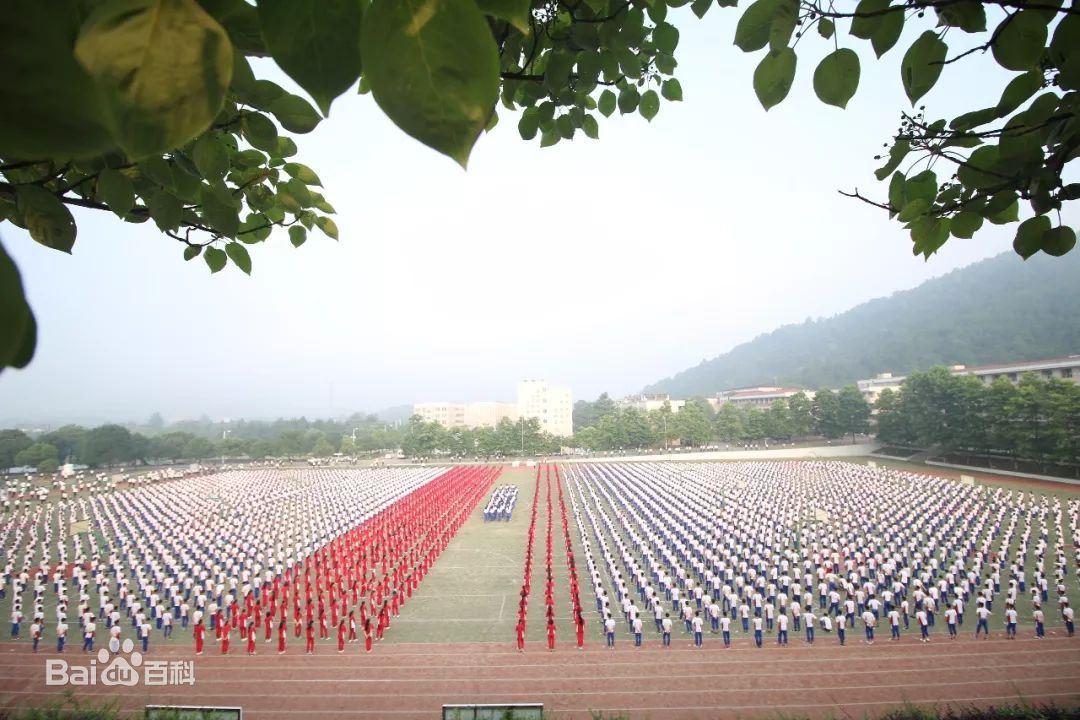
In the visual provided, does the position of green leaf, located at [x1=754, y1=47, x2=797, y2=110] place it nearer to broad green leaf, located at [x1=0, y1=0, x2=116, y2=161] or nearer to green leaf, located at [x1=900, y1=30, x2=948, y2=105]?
green leaf, located at [x1=900, y1=30, x2=948, y2=105]

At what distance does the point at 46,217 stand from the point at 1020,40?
2513mm

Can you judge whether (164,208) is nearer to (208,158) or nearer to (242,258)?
(208,158)

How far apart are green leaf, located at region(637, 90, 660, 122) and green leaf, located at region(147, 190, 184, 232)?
210 centimetres

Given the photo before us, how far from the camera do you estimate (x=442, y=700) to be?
990 cm

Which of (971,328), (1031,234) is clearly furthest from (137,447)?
(971,328)

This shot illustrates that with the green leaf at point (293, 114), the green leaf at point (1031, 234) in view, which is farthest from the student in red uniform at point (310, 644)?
the green leaf at point (1031, 234)

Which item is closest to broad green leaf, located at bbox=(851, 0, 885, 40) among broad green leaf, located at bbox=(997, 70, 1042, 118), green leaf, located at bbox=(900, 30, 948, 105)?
green leaf, located at bbox=(900, 30, 948, 105)

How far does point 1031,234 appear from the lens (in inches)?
66.9

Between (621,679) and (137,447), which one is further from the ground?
(137,447)

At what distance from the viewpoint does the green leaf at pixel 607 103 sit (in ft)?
8.88

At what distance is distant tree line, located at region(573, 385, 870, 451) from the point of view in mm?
60031

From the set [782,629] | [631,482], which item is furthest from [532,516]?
[782,629]

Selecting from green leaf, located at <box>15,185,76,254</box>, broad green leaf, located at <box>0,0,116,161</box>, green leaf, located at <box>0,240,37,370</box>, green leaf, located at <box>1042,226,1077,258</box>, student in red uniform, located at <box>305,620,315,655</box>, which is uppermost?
green leaf, located at <box>15,185,76,254</box>

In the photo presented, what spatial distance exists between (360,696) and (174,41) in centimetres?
1226
